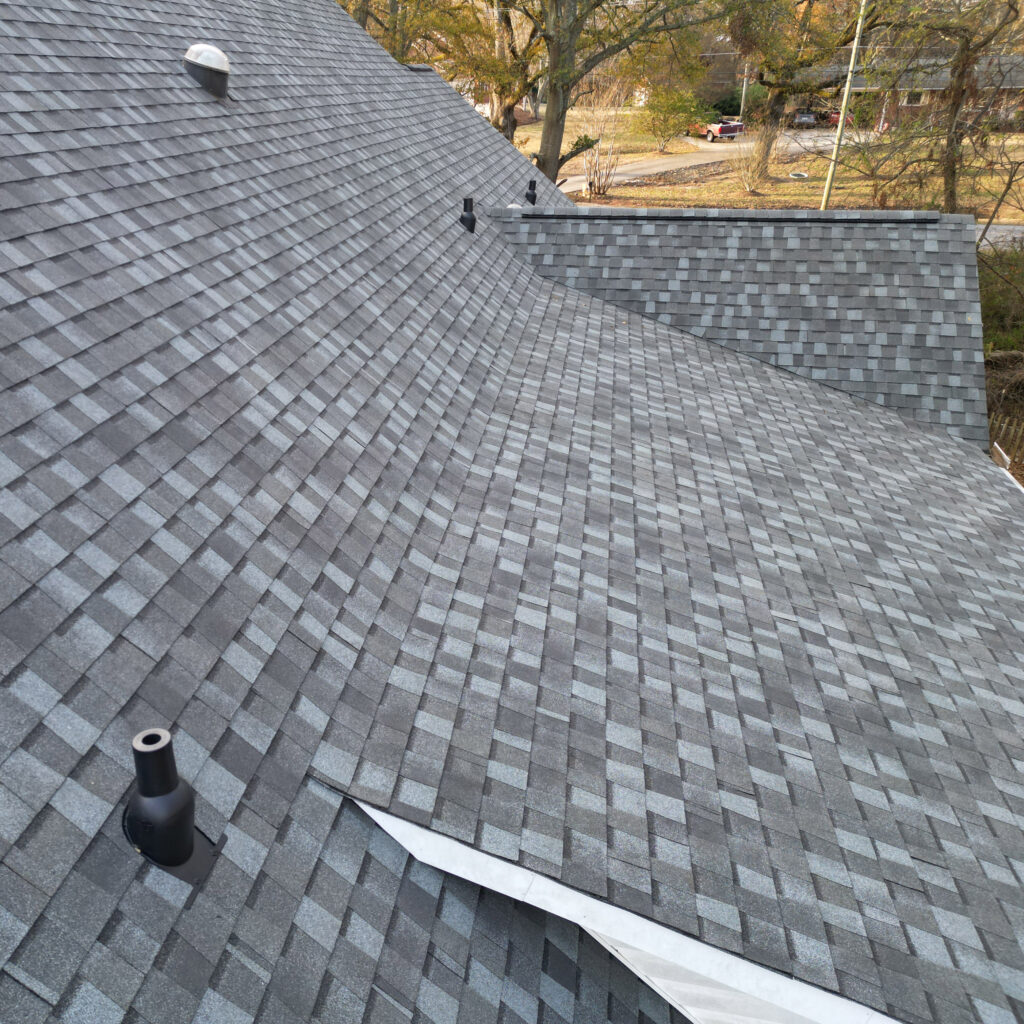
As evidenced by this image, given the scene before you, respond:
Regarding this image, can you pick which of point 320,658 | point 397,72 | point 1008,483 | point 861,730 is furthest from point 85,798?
point 397,72

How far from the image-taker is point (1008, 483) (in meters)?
9.30

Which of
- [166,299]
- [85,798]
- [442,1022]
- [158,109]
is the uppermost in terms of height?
[158,109]

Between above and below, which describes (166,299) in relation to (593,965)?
above

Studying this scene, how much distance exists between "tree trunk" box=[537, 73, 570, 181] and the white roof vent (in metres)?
24.2

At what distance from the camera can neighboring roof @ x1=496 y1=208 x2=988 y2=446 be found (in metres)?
10.9

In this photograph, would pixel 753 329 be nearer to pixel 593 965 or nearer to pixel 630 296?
pixel 630 296

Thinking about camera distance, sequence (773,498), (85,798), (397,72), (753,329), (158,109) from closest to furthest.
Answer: (85,798) → (158,109) → (773,498) → (753,329) → (397,72)

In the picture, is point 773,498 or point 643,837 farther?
point 773,498

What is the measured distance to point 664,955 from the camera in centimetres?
324

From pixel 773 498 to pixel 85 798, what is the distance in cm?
600

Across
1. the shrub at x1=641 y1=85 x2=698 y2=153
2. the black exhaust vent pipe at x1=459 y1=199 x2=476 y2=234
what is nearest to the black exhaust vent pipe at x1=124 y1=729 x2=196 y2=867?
the black exhaust vent pipe at x1=459 y1=199 x2=476 y2=234

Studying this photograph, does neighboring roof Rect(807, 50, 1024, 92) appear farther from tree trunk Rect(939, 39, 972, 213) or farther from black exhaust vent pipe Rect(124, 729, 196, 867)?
black exhaust vent pipe Rect(124, 729, 196, 867)

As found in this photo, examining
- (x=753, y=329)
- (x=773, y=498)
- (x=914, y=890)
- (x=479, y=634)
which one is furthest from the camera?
(x=753, y=329)

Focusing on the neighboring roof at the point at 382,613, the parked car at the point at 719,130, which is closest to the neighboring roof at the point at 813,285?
the neighboring roof at the point at 382,613
